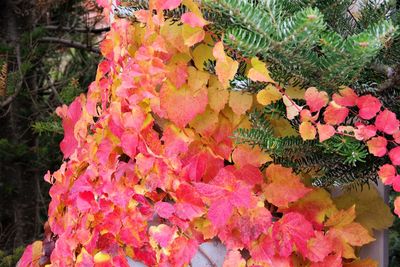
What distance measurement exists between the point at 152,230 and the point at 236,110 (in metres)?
0.31

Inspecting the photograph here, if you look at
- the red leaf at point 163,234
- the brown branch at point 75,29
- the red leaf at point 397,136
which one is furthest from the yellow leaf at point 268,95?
the brown branch at point 75,29

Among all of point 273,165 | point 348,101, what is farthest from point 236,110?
point 348,101

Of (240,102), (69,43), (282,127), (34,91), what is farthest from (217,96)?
(69,43)

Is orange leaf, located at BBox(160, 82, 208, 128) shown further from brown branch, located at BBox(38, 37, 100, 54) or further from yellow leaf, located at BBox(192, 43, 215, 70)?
brown branch, located at BBox(38, 37, 100, 54)

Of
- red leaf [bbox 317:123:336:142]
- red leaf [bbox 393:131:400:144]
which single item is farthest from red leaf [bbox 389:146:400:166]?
red leaf [bbox 317:123:336:142]

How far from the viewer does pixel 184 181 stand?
1.21 m

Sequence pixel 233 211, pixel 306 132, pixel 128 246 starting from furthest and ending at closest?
pixel 128 246 < pixel 233 211 < pixel 306 132

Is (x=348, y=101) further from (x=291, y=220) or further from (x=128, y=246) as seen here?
(x=128, y=246)

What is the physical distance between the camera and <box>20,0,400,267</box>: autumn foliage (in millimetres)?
1191

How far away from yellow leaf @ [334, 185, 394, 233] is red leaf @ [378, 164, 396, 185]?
0.24 metres

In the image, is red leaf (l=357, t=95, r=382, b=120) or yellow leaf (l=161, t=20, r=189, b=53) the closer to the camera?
red leaf (l=357, t=95, r=382, b=120)

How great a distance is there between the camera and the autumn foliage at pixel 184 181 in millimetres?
1191

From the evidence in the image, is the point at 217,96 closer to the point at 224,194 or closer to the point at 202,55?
the point at 202,55

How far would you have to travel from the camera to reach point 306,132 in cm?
106
